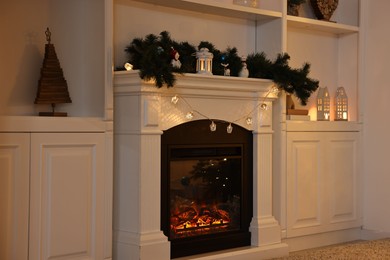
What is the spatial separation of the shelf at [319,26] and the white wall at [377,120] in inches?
7.1

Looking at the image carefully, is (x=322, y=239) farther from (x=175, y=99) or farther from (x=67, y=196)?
(x=67, y=196)

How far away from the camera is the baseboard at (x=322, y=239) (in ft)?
14.7

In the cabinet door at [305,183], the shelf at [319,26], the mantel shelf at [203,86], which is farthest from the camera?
the shelf at [319,26]

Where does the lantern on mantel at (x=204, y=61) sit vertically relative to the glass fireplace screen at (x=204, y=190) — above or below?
above

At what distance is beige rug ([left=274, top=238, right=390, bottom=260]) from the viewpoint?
4113mm

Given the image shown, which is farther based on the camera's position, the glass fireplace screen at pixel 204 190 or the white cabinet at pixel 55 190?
the glass fireplace screen at pixel 204 190

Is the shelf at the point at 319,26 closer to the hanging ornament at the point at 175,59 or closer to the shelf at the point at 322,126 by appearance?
the shelf at the point at 322,126

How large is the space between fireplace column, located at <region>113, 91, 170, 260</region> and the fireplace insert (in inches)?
4.9

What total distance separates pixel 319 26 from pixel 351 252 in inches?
66.1

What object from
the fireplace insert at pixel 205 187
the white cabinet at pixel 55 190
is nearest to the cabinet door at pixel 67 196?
the white cabinet at pixel 55 190

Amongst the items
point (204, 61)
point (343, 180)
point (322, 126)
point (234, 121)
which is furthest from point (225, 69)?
point (343, 180)

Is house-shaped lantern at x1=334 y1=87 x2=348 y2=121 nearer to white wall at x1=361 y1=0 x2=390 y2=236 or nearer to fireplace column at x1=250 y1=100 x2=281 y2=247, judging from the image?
white wall at x1=361 y1=0 x2=390 y2=236

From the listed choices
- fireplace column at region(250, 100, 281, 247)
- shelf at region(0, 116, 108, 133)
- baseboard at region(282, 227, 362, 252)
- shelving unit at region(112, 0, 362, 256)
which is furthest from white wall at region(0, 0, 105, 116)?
baseboard at region(282, 227, 362, 252)

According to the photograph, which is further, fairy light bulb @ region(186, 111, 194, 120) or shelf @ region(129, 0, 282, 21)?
shelf @ region(129, 0, 282, 21)
